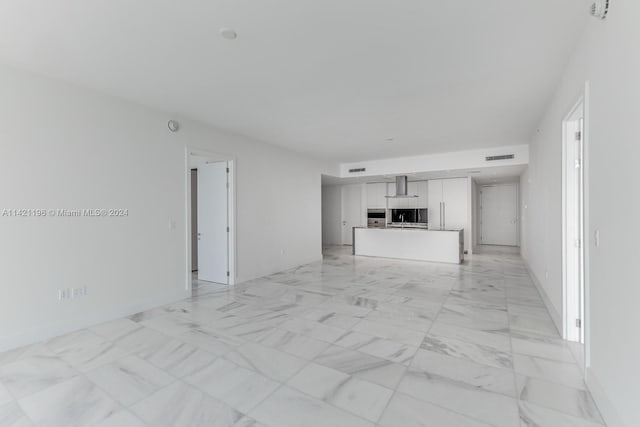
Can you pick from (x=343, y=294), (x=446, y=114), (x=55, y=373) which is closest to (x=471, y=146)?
(x=446, y=114)

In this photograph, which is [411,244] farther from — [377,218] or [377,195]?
[377,195]

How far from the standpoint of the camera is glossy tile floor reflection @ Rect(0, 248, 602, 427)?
196 centimetres

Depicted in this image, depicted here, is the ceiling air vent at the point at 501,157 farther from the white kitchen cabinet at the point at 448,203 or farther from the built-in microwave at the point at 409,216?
the built-in microwave at the point at 409,216

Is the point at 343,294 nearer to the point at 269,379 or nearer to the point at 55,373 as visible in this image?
the point at 269,379

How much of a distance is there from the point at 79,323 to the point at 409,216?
8421mm

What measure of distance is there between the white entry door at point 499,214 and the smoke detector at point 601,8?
9.94 m

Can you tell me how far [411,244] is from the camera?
803 cm

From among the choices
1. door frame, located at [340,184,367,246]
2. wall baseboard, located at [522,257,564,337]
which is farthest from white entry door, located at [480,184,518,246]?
wall baseboard, located at [522,257,564,337]

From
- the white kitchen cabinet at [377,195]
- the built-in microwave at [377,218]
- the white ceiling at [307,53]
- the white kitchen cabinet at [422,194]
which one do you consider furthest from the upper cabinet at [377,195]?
the white ceiling at [307,53]

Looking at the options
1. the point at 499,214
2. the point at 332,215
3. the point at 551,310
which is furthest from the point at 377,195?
the point at 551,310

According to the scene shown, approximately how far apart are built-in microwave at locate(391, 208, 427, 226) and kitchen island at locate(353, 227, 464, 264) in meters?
0.99

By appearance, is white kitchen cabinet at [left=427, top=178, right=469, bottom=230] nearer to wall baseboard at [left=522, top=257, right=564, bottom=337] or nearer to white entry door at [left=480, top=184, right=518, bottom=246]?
white entry door at [left=480, top=184, right=518, bottom=246]

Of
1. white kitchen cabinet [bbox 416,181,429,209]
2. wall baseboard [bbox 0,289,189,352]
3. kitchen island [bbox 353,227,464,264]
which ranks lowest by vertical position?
wall baseboard [bbox 0,289,189,352]

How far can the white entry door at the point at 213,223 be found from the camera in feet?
17.8
